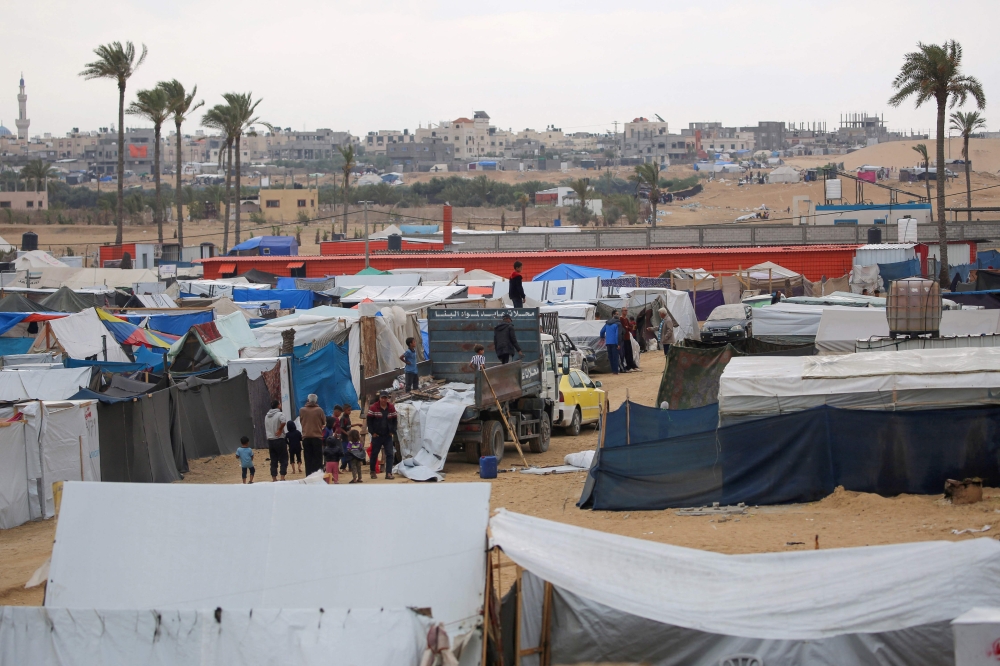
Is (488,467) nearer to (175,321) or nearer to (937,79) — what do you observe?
(175,321)

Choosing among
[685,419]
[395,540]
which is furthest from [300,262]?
[395,540]

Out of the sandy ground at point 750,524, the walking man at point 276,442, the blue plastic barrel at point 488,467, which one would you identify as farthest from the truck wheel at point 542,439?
the walking man at point 276,442

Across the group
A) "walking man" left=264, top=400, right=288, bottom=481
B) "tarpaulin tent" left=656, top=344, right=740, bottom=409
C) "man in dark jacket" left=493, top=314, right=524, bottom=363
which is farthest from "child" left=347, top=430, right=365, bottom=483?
"tarpaulin tent" left=656, top=344, right=740, bottom=409

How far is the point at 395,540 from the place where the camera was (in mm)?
7391

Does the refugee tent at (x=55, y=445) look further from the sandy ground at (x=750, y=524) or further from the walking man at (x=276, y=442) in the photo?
the walking man at (x=276, y=442)

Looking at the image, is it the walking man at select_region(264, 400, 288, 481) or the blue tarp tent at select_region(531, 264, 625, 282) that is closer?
the walking man at select_region(264, 400, 288, 481)

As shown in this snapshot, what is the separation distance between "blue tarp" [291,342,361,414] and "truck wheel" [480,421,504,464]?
5863 millimetres

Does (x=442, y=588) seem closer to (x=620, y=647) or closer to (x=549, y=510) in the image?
(x=620, y=647)

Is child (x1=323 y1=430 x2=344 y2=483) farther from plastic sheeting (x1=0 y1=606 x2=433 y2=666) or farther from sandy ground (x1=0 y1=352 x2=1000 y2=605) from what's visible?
plastic sheeting (x1=0 y1=606 x2=433 y2=666)

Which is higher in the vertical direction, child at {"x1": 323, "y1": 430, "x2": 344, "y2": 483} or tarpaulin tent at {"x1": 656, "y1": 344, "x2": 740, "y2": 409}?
tarpaulin tent at {"x1": 656, "y1": 344, "x2": 740, "y2": 409}

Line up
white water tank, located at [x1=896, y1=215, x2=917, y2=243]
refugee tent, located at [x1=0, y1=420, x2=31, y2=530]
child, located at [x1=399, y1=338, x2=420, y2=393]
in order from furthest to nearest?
white water tank, located at [x1=896, y1=215, x2=917, y2=243], child, located at [x1=399, y1=338, x2=420, y2=393], refugee tent, located at [x1=0, y1=420, x2=31, y2=530]

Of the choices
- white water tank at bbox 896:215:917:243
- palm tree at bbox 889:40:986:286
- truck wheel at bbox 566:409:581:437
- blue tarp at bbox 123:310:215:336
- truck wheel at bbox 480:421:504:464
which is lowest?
truck wheel at bbox 566:409:581:437

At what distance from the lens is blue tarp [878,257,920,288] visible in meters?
42.2

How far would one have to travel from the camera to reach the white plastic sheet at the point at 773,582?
6652 millimetres
